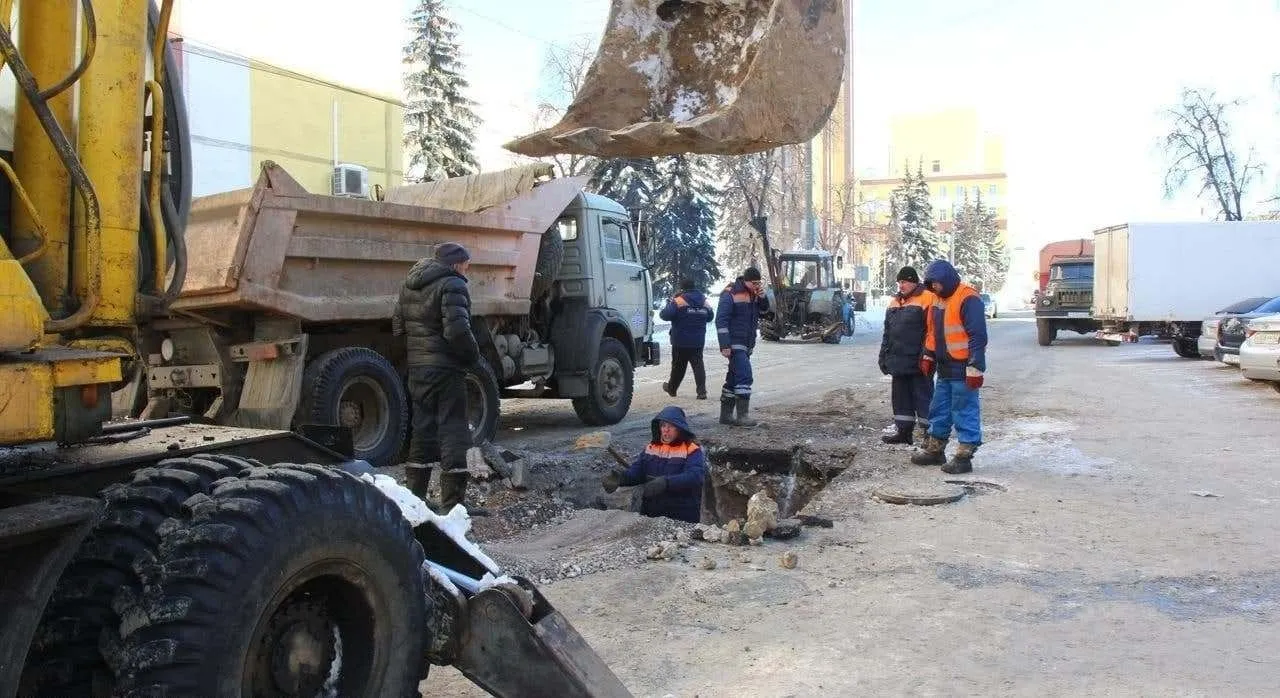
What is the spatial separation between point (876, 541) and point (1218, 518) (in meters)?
2.32

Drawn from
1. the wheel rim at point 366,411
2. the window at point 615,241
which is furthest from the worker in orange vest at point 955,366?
the wheel rim at point 366,411

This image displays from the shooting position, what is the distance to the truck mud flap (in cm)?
293

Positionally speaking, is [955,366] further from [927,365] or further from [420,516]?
[420,516]

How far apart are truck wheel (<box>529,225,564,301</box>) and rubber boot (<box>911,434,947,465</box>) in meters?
4.38

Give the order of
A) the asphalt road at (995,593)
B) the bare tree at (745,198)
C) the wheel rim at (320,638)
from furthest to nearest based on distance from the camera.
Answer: the bare tree at (745,198) < the asphalt road at (995,593) < the wheel rim at (320,638)

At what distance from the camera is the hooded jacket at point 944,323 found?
755 centimetres

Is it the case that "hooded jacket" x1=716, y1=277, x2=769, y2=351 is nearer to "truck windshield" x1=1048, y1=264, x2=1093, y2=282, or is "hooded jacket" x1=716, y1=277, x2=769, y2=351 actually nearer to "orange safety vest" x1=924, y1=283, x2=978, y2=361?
"orange safety vest" x1=924, y1=283, x2=978, y2=361

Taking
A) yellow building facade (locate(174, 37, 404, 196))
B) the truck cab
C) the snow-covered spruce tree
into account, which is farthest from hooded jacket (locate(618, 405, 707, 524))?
the snow-covered spruce tree

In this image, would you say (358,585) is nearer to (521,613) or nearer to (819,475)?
(521,613)

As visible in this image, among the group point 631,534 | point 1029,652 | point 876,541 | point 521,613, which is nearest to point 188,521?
point 521,613

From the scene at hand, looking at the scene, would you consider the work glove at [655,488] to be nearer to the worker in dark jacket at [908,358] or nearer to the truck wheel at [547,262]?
the worker in dark jacket at [908,358]

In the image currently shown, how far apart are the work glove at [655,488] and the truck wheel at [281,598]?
164 inches

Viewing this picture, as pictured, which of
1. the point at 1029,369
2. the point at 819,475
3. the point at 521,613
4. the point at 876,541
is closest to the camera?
the point at 521,613

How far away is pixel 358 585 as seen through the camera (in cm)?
266
